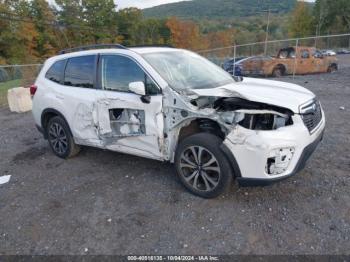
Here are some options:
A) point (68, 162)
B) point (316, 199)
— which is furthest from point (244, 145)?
point (68, 162)

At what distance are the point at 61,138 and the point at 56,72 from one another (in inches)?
43.8

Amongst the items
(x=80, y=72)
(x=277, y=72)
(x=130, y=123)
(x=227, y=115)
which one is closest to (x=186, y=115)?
(x=227, y=115)

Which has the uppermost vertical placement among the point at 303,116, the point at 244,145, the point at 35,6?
the point at 35,6

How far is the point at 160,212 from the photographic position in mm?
3336

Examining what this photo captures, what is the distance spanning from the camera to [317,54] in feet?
48.6

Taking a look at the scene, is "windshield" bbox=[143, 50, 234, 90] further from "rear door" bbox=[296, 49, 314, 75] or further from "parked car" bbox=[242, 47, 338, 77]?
"rear door" bbox=[296, 49, 314, 75]

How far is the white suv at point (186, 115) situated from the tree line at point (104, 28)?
40.3 metres

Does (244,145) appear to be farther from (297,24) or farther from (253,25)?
(253,25)

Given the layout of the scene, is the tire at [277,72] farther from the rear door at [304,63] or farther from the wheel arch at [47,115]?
the wheel arch at [47,115]

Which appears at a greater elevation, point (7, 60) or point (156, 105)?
point (156, 105)

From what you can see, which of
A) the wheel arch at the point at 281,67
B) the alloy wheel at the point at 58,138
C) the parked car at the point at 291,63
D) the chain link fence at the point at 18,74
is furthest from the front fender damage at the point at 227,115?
the chain link fence at the point at 18,74

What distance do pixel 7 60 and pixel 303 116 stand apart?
43500mm

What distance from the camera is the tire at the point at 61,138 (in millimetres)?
4836

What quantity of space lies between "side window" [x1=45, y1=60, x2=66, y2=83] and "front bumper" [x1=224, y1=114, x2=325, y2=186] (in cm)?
318
